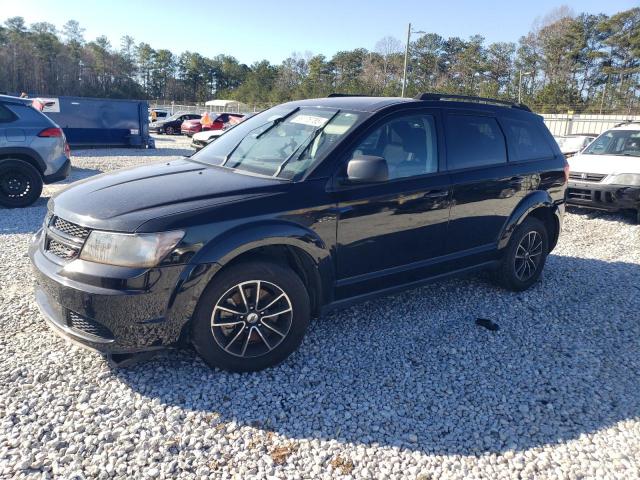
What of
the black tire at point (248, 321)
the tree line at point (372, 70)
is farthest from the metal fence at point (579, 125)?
the black tire at point (248, 321)

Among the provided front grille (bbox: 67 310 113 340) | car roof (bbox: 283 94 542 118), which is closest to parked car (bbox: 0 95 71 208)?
car roof (bbox: 283 94 542 118)

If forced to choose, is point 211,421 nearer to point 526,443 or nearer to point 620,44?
point 526,443

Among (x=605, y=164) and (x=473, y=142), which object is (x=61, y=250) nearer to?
(x=473, y=142)

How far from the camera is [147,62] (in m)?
90.7

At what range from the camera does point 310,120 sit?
4012mm

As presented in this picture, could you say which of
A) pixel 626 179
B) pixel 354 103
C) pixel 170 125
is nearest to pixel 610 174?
pixel 626 179

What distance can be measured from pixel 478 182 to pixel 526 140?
1.10m

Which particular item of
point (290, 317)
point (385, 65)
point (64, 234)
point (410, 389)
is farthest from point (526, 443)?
point (385, 65)

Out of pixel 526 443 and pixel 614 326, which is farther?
pixel 614 326

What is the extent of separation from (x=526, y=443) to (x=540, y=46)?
6532 cm

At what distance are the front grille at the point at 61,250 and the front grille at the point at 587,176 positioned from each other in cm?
857

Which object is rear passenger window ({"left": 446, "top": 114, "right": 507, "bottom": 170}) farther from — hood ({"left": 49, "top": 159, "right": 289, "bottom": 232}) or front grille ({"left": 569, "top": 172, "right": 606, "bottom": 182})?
front grille ({"left": 569, "top": 172, "right": 606, "bottom": 182})

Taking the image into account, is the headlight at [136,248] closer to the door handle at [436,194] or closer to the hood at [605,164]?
the door handle at [436,194]

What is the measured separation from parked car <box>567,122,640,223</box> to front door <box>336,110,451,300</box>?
5.77 meters
